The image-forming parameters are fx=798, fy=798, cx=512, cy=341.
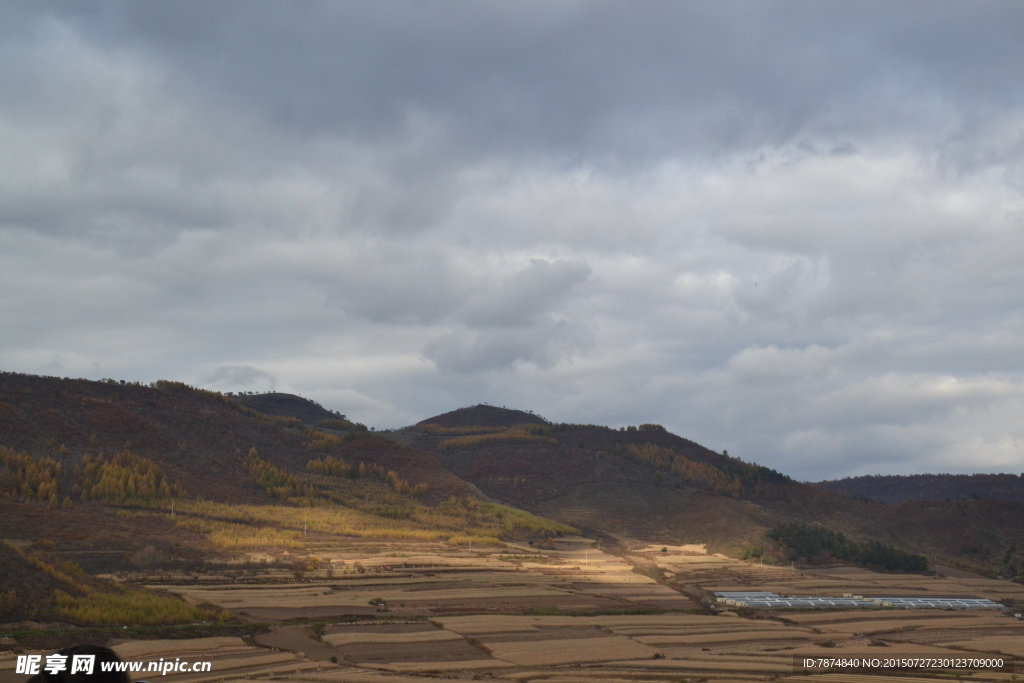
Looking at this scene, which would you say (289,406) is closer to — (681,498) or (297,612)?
(681,498)

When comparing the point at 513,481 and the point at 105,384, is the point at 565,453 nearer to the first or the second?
the point at 513,481

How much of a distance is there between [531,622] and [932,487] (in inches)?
4989

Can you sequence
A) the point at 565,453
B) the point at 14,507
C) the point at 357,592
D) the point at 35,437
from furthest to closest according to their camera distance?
1. the point at 565,453
2. the point at 35,437
3. the point at 14,507
4. the point at 357,592

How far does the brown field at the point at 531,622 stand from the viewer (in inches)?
929

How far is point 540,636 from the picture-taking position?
30391 mm

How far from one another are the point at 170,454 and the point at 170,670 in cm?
5310

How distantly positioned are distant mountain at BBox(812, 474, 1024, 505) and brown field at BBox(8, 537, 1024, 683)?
73.9 metres

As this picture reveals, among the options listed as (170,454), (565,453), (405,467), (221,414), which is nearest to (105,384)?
(221,414)

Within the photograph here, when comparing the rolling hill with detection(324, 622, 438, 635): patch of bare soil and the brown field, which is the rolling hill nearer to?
the brown field

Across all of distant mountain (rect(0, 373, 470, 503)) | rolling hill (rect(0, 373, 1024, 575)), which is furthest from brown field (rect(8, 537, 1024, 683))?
distant mountain (rect(0, 373, 470, 503))

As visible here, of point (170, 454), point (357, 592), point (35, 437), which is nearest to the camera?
point (357, 592)

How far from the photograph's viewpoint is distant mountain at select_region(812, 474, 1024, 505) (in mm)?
119938

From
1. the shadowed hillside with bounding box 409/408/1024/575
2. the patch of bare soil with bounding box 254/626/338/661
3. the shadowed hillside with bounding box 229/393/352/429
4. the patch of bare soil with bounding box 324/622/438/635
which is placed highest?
the shadowed hillside with bounding box 229/393/352/429

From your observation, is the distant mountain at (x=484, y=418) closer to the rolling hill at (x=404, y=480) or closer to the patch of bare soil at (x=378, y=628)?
the rolling hill at (x=404, y=480)
